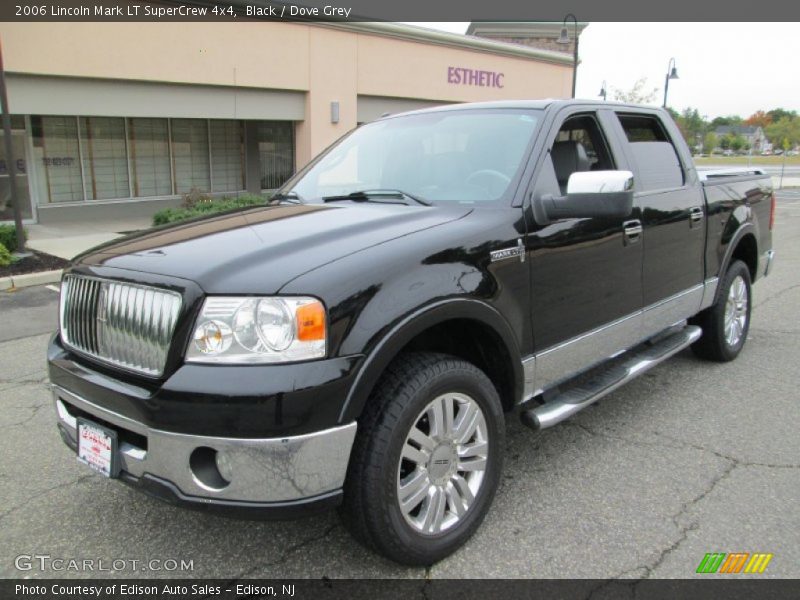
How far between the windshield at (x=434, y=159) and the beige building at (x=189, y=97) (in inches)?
433

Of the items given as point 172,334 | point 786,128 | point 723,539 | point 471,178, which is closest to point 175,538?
point 172,334

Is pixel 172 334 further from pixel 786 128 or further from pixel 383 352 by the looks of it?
pixel 786 128

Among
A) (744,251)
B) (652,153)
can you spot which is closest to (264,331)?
(652,153)

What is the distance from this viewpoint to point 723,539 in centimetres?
284

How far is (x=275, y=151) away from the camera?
19391 mm

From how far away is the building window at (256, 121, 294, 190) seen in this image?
62.4 feet

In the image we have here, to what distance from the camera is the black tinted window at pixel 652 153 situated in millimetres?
4102

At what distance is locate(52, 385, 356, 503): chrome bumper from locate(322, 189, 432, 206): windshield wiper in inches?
53.6

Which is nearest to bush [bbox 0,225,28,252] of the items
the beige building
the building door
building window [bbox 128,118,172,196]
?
the beige building

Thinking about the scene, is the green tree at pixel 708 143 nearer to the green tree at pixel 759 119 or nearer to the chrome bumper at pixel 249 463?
the green tree at pixel 759 119

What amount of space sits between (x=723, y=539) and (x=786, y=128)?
281 feet

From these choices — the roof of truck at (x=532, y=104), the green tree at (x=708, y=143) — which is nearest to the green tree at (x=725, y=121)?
the green tree at (x=708, y=143)

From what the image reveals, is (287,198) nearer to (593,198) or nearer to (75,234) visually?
(593,198)

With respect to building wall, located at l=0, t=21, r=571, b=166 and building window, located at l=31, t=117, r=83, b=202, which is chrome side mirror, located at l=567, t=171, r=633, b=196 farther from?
building window, located at l=31, t=117, r=83, b=202
